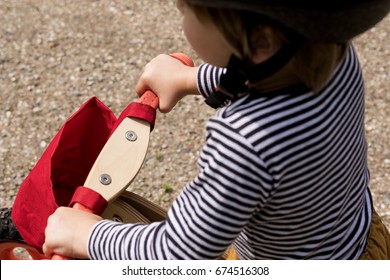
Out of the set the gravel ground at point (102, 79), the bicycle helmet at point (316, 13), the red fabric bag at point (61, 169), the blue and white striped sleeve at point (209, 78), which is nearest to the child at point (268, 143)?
the bicycle helmet at point (316, 13)

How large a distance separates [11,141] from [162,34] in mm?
1014

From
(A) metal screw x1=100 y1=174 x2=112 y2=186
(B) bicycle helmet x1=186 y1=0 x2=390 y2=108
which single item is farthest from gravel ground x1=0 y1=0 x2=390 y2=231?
(B) bicycle helmet x1=186 y1=0 x2=390 y2=108

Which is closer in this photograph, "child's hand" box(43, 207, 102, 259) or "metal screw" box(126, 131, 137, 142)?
"child's hand" box(43, 207, 102, 259)

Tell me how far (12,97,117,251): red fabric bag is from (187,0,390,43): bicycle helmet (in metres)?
0.52

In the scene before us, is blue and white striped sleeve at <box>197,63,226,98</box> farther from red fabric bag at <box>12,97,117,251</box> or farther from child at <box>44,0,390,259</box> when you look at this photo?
child at <box>44,0,390,259</box>

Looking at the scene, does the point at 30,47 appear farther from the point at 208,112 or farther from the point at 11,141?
the point at 208,112

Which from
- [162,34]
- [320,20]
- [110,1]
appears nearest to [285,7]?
[320,20]

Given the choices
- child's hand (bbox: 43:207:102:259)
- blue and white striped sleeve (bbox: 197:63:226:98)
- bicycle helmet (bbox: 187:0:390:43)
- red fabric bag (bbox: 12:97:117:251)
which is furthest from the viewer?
blue and white striped sleeve (bbox: 197:63:226:98)

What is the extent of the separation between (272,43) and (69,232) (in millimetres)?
523

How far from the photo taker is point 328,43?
1060 mm

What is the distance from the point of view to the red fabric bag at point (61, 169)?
138cm

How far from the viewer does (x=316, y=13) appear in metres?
1.00

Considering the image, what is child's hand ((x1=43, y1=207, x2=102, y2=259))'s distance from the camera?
4.14 ft

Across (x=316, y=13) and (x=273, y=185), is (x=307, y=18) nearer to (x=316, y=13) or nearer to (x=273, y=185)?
(x=316, y=13)
